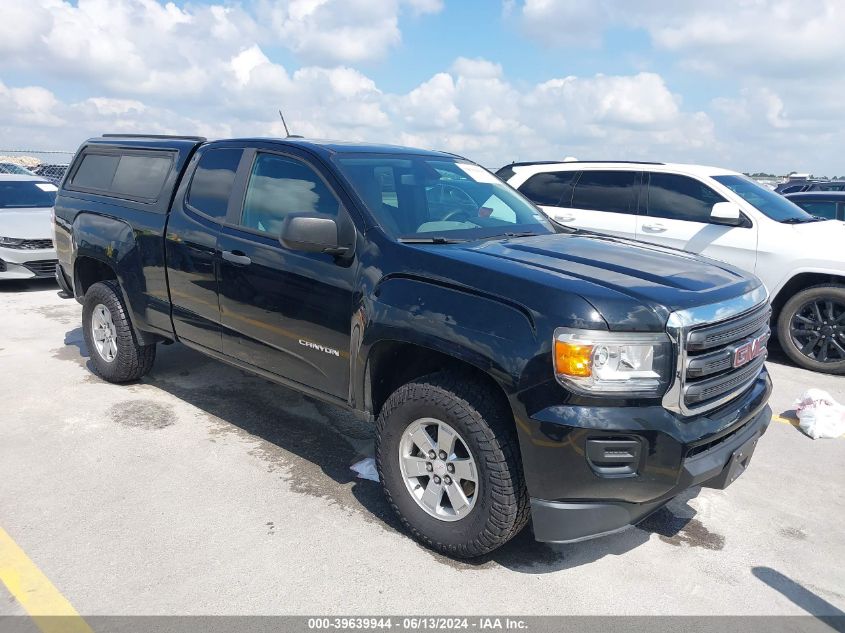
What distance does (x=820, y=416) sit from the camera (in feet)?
16.0

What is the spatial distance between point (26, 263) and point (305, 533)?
25.3 ft

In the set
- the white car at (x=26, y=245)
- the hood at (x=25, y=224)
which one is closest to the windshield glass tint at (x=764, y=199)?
the white car at (x=26, y=245)

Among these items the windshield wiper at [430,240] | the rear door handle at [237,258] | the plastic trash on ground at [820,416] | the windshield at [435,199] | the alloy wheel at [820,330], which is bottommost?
the plastic trash on ground at [820,416]

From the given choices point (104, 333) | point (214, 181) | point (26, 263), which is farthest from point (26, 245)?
point (214, 181)

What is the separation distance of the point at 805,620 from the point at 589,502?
3.50ft

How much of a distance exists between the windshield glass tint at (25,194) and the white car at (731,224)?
24.8 ft

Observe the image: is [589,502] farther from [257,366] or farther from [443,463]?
[257,366]

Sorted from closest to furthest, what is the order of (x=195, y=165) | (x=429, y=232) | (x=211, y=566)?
(x=211, y=566)
(x=429, y=232)
(x=195, y=165)

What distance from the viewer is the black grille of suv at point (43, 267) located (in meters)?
9.22

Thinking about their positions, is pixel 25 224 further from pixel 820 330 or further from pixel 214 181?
pixel 820 330

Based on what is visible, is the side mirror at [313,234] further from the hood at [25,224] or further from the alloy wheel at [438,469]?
the hood at [25,224]

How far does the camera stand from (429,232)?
360 centimetres

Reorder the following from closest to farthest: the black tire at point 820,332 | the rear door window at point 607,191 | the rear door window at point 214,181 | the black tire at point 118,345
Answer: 1. the rear door window at point 214,181
2. the black tire at point 118,345
3. the black tire at point 820,332
4. the rear door window at point 607,191

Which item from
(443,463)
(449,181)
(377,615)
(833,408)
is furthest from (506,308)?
(833,408)
